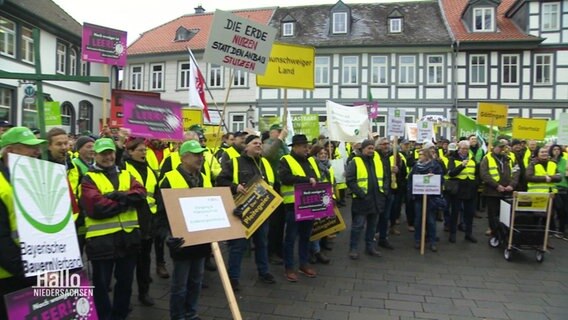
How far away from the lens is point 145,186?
15.4 ft

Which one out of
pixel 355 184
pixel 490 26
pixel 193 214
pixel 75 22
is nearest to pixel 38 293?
pixel 193 214

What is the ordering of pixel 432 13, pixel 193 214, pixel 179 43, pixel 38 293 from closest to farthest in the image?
pixel 38 293
pixel 193 214
pixel 432 13
pixel 179 43

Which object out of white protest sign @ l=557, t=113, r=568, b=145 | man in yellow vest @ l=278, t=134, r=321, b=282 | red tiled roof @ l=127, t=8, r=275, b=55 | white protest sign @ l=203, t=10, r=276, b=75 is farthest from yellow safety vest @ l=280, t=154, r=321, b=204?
red tiled roof @ l=127, t=8, r=275, b=55

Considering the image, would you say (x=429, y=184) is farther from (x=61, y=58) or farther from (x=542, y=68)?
(x=61, y=58)

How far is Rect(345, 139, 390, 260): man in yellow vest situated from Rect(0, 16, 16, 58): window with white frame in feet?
65.3

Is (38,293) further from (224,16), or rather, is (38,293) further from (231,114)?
(231,114)

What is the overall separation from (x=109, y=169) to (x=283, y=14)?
2756 cm

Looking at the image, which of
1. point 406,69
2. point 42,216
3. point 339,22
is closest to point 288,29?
point 339,22

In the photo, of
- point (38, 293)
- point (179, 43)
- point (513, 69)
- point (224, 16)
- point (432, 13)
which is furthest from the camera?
point (179, 43)

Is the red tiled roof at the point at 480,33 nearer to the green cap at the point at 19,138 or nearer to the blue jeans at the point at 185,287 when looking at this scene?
the blue jeans at the point at 185,287

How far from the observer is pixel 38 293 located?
2.59 meters

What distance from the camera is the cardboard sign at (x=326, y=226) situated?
6852mm

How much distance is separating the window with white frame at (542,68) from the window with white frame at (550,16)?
4.97ft

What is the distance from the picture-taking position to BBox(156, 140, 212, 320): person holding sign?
13.0 feet
